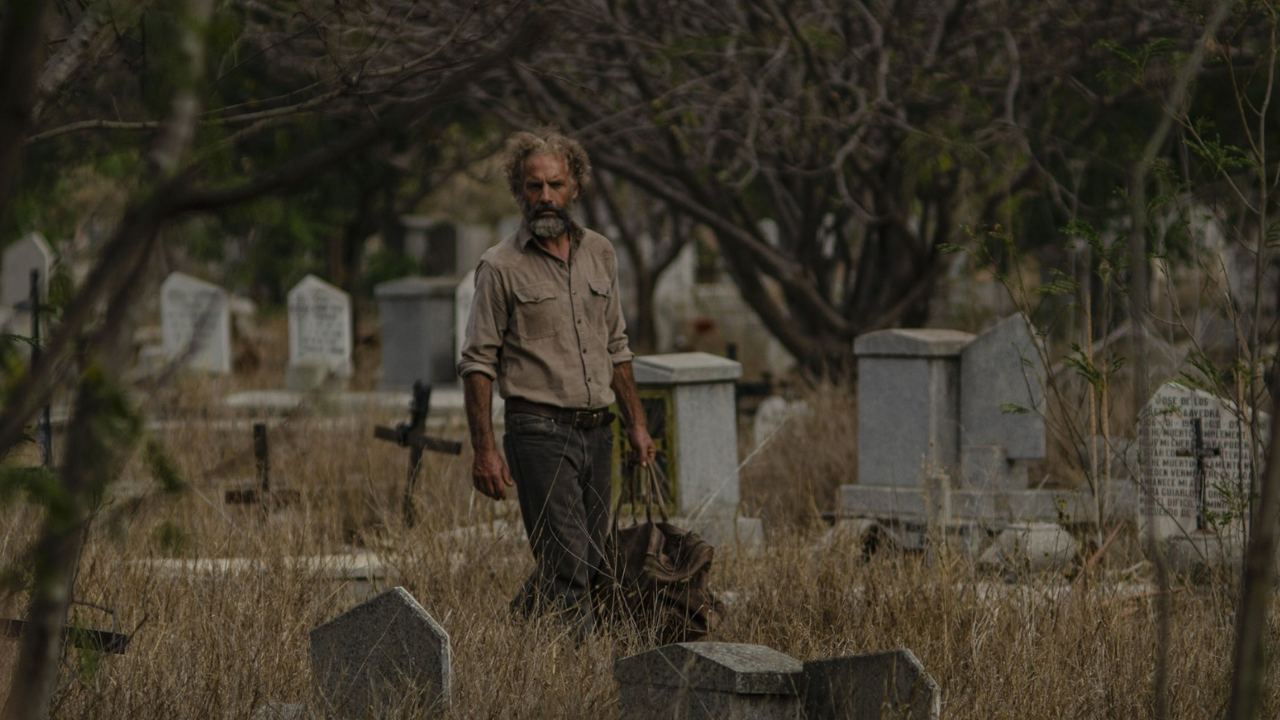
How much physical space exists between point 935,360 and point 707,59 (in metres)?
3.71

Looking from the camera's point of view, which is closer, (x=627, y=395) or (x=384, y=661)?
(x=384, y=661)

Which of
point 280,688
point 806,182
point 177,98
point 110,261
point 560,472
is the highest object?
point 806,182

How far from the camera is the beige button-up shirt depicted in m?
5.62

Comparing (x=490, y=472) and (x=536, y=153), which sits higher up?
(x=536, y=153)

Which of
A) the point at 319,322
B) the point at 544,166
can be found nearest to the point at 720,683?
the point at 544,166

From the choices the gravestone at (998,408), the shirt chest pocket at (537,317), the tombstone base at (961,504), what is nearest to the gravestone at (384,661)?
the shirt chest pocket at (537,317)

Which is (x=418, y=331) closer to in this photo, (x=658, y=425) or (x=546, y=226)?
(x=658, y=425)

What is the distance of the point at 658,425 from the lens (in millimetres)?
8906

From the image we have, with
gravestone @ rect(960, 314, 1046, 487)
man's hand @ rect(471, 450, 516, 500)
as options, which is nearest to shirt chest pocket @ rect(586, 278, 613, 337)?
man's hand @ rect(471, 450, 516, 500)

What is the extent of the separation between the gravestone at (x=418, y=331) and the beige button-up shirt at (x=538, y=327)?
11.2m

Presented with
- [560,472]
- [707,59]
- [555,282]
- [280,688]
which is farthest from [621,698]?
[707,59]

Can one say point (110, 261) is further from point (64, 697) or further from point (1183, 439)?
point (1183, 439)

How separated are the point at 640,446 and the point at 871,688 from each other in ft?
7.10

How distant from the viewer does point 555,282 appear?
5695mm
